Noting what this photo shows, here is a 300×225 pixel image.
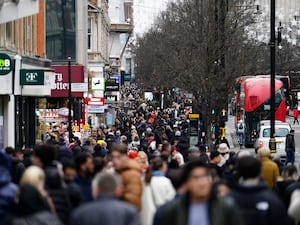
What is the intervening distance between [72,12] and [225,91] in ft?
79.4

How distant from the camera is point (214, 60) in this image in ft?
141

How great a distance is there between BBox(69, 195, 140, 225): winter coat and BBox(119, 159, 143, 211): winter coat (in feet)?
9.85

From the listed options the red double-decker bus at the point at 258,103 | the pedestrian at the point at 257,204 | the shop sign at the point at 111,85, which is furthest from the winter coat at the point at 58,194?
the shop sign at the point at 111,85

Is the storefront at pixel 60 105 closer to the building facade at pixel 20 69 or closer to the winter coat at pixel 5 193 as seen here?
the building facade at pixel 20 69

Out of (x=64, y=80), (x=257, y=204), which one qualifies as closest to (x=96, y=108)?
(x=64, y=80)

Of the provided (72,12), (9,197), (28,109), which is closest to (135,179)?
(9,197)

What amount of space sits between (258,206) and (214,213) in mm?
1725

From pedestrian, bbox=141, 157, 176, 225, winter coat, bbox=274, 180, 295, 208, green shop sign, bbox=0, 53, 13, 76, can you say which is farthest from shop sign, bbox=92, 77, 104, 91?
pedestrian, bbox=141, 157, 176, 225

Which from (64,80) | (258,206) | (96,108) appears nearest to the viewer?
(258,206)

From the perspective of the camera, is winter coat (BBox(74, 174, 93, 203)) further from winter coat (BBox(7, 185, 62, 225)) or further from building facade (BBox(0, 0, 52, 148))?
building facade (BBox(0, 0, 52, 148))

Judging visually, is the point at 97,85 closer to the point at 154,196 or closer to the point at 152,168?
the point at 152,168

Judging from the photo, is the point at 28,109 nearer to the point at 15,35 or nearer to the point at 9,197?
the point at 15,35

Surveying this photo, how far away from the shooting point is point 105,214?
31.4 feet

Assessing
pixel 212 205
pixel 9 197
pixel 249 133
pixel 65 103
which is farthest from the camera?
pixel 65 103
